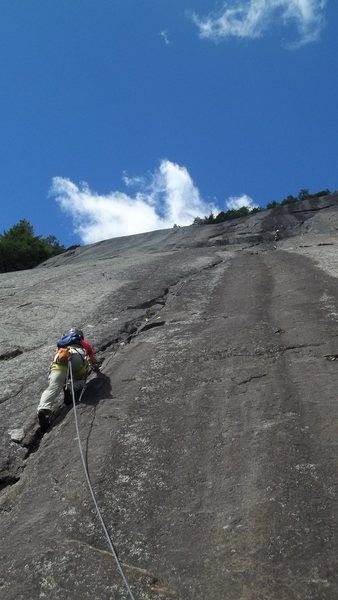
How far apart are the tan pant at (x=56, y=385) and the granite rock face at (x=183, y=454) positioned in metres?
0.22

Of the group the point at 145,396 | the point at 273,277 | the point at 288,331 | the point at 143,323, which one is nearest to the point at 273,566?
the point at 145,396

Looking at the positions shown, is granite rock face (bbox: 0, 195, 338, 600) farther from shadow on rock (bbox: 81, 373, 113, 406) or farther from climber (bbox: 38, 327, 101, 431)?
climber (bbox: 38, 327, 101, 431)

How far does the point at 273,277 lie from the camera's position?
13945mm

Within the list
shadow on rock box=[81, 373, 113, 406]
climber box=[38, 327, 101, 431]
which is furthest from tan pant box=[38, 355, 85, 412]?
shadow on rock box=[81, 373, 113, 406]

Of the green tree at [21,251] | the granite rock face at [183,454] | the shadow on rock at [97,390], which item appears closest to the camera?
the granite rock face at [183,454]

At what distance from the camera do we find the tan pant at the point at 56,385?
7408 mm

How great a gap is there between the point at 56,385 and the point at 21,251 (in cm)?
3287

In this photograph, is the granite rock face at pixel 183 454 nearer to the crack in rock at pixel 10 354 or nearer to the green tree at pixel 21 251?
the crack in rock at pixel 10 354

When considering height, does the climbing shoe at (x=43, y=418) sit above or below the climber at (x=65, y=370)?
below

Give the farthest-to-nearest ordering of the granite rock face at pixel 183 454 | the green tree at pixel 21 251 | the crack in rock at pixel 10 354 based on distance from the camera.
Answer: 1. the green tree at pixel 21 251
2. the crack in rock at pixel 10 354
3. the granite rock face at pixel 183 454

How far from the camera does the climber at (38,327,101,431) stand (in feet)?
24.0

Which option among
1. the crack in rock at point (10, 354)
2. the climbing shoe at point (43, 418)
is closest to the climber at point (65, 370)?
the climbing shoe at point (43, 418)

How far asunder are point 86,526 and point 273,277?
33.2 feet

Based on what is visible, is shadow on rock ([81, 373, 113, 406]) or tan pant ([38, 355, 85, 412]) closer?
tan pant ([38, 355, 85, 412])
